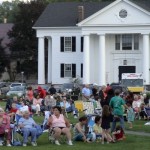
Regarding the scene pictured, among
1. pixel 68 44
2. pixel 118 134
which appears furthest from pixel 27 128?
pixel 68 44

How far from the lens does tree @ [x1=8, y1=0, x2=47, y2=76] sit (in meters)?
79.8

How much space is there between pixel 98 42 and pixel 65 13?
22.8 ft

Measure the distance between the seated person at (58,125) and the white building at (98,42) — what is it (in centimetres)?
4066

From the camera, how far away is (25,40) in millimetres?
80375

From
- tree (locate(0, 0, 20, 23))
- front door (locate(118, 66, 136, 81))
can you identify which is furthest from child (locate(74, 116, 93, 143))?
tree (locate(0, 0, 20, 23))

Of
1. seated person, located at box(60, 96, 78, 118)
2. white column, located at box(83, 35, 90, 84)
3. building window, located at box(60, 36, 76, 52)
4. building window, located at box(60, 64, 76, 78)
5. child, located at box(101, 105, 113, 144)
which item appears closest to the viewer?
child, located at box(101, 105, 113, 144)

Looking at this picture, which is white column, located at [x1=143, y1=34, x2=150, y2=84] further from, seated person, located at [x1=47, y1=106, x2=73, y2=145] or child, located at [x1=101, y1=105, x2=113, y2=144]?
seated person, located at [x1=47, y1=106, x2=73, y2=145]

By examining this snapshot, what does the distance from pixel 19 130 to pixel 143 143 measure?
3.97m

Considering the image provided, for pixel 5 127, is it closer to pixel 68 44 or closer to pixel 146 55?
pixel 146 55

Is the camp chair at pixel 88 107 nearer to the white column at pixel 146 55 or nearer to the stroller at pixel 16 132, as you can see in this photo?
the stroller at pixel 16 132

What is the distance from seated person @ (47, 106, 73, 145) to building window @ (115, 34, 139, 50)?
145 feet

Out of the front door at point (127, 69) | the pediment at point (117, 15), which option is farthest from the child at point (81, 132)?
the front door at point (127, 69)

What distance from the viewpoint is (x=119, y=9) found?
207 ft

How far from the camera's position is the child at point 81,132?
21266 millimetres
